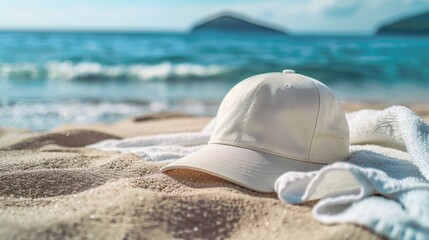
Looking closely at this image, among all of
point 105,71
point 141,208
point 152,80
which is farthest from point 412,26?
point 141,208

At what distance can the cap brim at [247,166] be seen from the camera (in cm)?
167

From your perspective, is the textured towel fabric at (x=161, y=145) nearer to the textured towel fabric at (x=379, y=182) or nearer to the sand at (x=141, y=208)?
the textured towel fabric at (x=379, y=182)

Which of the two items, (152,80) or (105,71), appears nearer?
(152,80)

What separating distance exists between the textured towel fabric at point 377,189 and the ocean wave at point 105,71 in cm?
799

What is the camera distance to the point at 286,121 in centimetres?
176

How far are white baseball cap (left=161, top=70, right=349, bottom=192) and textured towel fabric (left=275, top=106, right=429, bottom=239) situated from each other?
0.37 ft

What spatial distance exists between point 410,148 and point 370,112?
45 centimetres

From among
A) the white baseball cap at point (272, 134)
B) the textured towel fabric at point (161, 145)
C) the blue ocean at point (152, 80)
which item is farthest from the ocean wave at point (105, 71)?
the white baseball cap at point (272, 134)

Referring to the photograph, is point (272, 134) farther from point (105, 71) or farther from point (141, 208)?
point (105, 71)

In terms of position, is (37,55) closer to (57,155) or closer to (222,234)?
(57,155)

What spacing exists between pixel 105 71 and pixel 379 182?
962cm

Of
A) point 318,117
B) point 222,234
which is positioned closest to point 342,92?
point 318,117

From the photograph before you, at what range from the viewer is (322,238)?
1.34 m

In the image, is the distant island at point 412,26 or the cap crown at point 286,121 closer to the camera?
the cap crown at point 286,121
